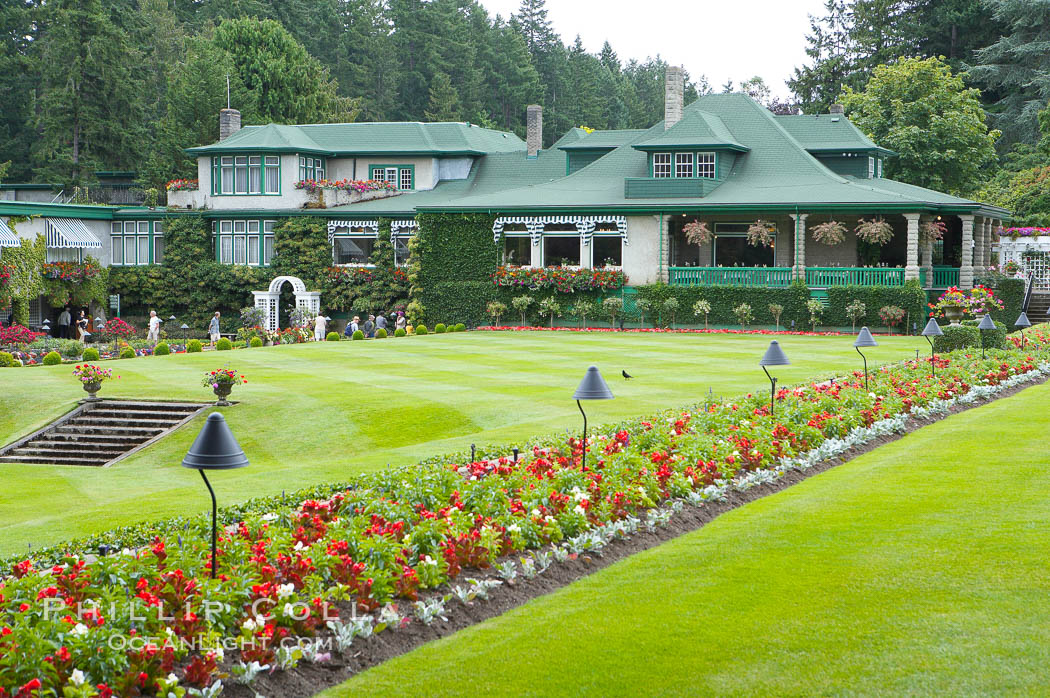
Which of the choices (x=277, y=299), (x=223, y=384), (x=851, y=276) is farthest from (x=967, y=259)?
(x=223, y=384)

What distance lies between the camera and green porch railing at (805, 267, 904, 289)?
132 feet

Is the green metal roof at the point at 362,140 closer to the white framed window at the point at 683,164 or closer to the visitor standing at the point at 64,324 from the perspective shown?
the visitor standing at the point at 64,324

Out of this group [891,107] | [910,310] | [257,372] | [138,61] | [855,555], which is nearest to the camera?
[855,555]

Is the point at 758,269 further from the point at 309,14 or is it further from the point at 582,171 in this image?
the point at 309,14

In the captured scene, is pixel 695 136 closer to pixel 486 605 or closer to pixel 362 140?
pixel 362 140

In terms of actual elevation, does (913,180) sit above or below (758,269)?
above

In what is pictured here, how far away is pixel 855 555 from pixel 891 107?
4670 centimetres

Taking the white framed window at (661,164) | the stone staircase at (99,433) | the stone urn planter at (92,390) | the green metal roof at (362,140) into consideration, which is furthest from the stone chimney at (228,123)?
the stone staircase at (99,433)

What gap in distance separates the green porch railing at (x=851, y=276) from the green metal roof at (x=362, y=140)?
17.9 m

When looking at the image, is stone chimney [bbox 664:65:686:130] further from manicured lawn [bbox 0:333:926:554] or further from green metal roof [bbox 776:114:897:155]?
manicured lawn [bbox 0:333:926:554]

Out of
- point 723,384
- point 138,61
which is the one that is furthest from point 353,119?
point 723,384

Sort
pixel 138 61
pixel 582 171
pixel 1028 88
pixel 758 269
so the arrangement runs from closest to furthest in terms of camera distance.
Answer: pixel 758 269
pixel 582 171
pixel 1028 88
pixel 138 61

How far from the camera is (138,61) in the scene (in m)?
74.7

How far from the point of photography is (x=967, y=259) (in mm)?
40375
